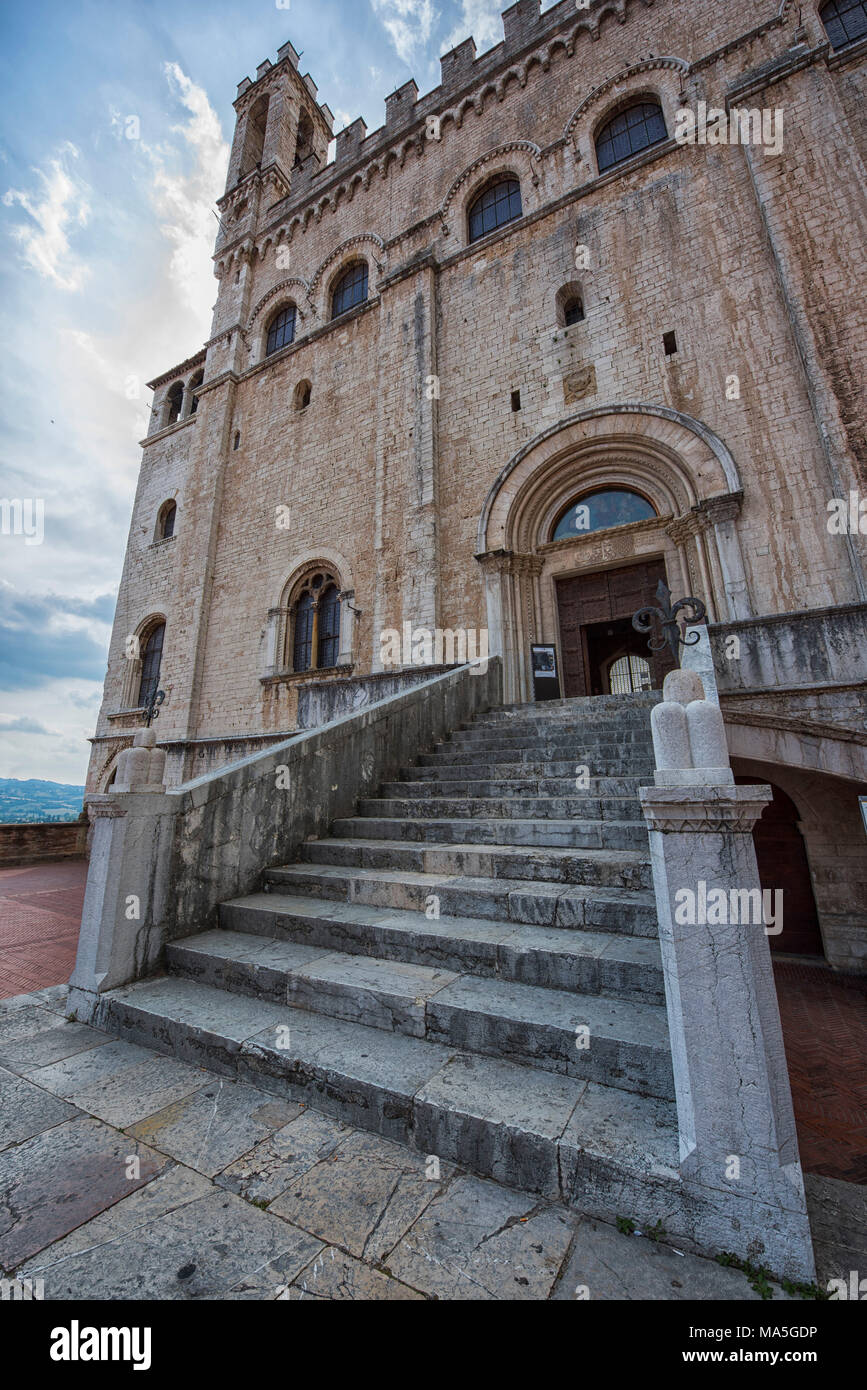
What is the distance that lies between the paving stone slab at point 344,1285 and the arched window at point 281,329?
60.4 feet

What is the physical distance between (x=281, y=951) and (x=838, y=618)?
6.46 metres

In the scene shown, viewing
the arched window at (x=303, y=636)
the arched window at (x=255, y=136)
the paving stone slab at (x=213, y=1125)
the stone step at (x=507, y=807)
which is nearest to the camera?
the paving stone slab at (x=213, y=1125)

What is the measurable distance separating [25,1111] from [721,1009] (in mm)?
2931

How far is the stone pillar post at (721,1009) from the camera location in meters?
1.62

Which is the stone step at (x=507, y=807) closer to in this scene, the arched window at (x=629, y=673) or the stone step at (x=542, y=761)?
the stone step at (x=542, y=761)

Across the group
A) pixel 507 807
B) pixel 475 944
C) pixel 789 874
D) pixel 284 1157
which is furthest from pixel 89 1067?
pixel 789 874

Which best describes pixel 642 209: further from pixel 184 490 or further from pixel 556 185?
pixel 184 490

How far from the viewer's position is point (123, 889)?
3398 millimetres

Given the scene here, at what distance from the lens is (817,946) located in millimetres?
7180

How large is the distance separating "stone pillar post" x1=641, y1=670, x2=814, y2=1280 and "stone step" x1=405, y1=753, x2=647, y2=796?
2479 millimetres

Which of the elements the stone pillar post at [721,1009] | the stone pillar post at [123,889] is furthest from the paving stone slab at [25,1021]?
the stone pillar post at [721,1009]

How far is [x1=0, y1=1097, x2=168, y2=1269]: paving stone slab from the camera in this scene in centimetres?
171

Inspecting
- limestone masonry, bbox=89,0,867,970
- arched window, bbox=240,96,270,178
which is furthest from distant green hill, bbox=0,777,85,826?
arched window, bbox=240,96,270,178
